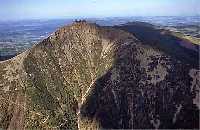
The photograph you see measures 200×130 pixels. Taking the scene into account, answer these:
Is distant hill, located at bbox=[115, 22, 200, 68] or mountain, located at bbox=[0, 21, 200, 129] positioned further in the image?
distant hill, located at bbox=[115, 22, 200, 68]

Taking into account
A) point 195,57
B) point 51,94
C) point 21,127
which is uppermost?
point 195,57

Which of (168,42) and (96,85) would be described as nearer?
(96,85)

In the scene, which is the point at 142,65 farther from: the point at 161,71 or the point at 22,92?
the point at 22,92

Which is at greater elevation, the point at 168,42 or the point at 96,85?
the point at 168,42

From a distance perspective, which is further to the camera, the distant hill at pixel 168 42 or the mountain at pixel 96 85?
the distant hill at pixel 168 42

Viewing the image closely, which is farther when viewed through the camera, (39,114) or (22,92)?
(22,92)

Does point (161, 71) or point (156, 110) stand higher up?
point (161, 71)

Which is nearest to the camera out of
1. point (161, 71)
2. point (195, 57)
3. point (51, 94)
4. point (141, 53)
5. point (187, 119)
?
point (187, 119)

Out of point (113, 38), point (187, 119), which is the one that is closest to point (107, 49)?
point (113, 38)
